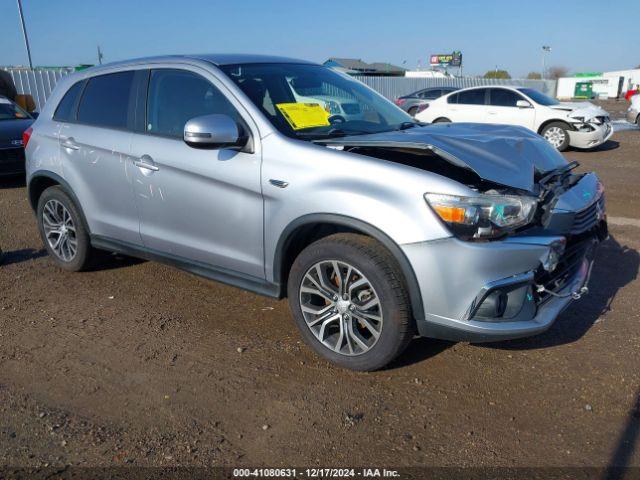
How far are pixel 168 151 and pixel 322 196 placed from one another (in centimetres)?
132

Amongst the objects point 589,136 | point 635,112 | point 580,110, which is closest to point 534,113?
point 580,110

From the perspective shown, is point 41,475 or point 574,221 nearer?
point 41,475

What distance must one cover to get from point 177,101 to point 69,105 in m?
1.45

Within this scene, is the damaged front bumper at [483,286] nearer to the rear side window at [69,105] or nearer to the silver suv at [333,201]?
the silver suv at [333,201]

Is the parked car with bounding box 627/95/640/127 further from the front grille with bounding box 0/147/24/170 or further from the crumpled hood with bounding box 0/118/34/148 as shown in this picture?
the front grille with bounding box 0/147/24/170

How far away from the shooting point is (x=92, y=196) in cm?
458

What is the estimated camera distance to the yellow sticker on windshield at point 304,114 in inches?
144

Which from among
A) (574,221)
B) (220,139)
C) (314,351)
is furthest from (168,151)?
(574,221)

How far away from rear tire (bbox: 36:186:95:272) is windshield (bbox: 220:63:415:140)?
2.04m

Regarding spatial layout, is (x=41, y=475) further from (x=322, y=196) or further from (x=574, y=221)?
(x=574, y=221)

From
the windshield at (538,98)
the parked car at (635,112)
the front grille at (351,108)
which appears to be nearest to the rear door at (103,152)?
the front grille at (351,108)

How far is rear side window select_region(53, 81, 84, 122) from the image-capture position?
4.82 metres

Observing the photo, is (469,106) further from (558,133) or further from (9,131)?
(9,131)

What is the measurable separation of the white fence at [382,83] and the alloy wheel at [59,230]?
7197mm
